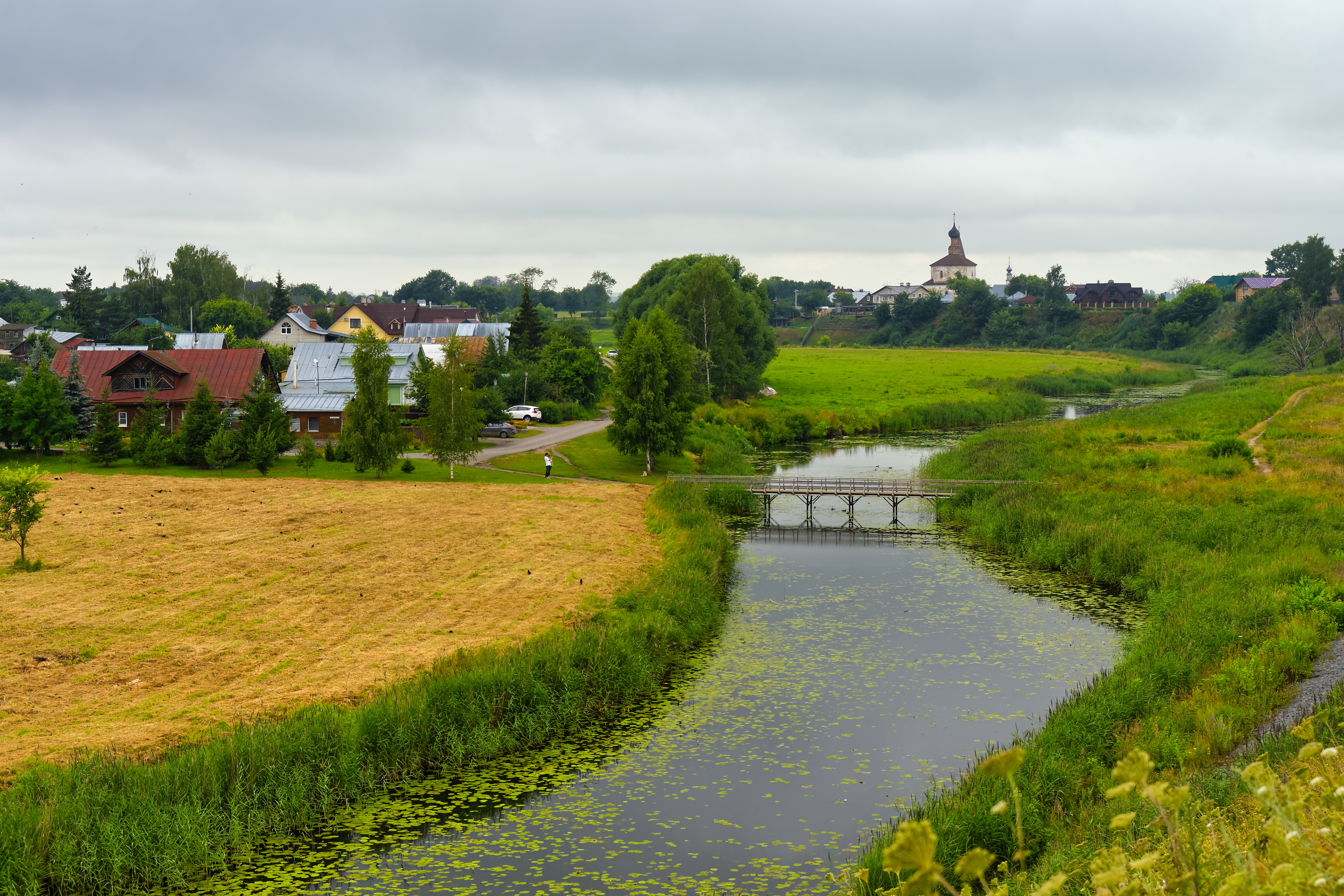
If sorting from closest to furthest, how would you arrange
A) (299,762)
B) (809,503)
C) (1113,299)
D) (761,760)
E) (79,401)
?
1. (299,762)
2. (761,760)
3. (809,503)
4. (79,401)
5. (1113,299)

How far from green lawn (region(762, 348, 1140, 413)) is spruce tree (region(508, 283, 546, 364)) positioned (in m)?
21.6

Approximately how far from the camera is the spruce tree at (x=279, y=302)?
5310 inches

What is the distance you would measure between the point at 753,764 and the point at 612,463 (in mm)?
39923

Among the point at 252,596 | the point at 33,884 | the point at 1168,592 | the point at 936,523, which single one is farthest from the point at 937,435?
the point at 33,884

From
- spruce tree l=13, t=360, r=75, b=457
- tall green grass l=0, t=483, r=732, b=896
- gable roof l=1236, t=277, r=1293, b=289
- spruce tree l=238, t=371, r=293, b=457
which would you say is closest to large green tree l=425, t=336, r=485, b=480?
spruce tree l=238, t=371, r=293, b=457

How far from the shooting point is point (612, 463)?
60.5 meters

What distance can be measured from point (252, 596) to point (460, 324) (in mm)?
79858

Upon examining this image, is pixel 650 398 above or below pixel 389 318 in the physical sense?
below

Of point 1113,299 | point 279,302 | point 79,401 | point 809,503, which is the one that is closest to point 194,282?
point 279,302

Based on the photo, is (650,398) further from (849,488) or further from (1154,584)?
(1154,584)

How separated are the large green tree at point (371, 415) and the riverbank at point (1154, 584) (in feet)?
92.5

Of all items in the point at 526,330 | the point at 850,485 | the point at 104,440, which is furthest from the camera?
the point at 526,330

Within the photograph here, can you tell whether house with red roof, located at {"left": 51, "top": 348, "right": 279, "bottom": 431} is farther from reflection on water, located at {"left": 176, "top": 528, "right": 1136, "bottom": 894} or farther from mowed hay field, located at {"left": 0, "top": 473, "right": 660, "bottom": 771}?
reflection on water, located at {"left": 176, "top": 528, "right": 1136, "bottom": 894}

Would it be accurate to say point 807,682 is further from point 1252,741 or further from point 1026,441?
point 1026,441
